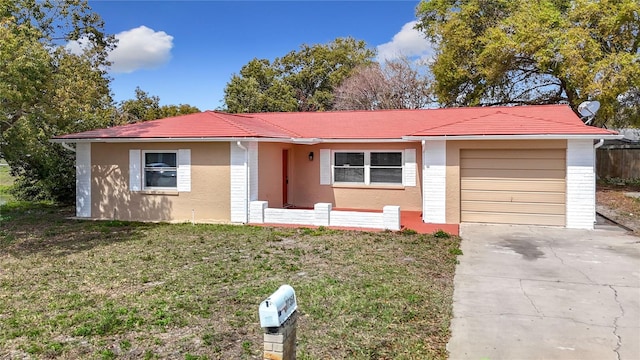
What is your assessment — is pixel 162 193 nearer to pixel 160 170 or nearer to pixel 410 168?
pixel 160 170

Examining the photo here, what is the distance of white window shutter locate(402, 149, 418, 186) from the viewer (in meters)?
15.1

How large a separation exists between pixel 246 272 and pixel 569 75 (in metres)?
18.7

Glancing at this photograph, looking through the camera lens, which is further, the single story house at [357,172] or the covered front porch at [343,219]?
the single story house at [357,172]

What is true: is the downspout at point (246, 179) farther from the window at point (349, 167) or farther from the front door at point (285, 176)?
the window at point (349, 167)

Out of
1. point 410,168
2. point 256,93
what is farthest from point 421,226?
point 256,93

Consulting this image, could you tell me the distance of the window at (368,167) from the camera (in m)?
15.4

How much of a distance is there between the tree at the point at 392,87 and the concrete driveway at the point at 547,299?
2441 cm

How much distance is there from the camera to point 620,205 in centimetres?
1620

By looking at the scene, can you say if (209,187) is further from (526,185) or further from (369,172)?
(526,185)

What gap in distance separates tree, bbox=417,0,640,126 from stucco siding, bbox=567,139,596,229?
9.00 meters

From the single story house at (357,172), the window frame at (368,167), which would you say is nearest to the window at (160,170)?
the single story house at (357,172)

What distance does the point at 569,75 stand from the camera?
1997 centimetres

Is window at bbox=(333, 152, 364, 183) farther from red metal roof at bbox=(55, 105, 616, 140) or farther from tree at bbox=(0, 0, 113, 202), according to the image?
tree at bbox=(0, 0, 113, 202)

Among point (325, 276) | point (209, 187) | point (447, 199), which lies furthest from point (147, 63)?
point (325, 276)
